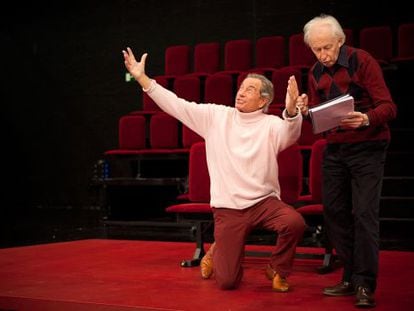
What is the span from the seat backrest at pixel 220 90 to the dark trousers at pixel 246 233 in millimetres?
2930

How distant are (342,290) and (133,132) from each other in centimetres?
339

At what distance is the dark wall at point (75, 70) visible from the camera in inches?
258

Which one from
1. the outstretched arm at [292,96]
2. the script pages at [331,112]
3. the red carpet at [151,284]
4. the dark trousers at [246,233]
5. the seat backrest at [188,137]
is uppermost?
the outstretched arm at [292,96]

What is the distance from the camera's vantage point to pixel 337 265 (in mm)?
2803

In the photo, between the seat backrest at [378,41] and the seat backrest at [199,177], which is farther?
the seat backrest at [378,41]

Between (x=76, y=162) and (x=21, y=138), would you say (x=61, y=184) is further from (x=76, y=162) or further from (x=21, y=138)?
(x=21, y=138)

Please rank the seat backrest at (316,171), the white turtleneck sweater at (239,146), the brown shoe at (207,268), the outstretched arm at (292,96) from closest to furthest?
the outstretched arm at (292,96)
the white turtleneck sweater at (239,146)
the brown shoe at (207,268)
the seat backrest at (316,171)

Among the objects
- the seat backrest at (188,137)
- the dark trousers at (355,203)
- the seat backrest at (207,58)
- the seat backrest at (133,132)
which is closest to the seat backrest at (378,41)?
the seat backrest at (207,58)

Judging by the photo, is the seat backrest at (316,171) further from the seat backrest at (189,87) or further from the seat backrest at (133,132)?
the seat backrest at (189,87)

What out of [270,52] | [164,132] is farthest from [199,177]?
[270,52]

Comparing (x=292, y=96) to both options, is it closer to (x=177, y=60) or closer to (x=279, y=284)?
(x=279, y=284)

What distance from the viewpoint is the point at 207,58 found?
6.07m

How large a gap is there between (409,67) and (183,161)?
1.98 metres

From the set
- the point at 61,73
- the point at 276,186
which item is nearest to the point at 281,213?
the point at 276,186
